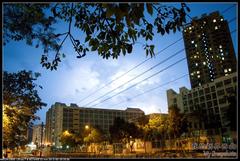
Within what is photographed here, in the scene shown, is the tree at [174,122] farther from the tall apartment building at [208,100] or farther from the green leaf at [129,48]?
the green leaf at [129,48]

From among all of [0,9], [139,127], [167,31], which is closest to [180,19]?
[167,31]

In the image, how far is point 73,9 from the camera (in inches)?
109

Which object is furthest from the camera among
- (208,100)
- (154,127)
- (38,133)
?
(38,133)

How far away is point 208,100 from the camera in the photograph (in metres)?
60.1

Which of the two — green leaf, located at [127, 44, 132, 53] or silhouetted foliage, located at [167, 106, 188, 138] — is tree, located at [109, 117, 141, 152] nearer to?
silhouetted foliage, located at [167, 106, 188, 138]

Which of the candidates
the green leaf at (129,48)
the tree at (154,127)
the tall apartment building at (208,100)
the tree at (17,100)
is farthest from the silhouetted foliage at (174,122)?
the green leaf at (129,48)

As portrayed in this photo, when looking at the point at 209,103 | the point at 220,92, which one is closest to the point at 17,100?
the point at 220,92

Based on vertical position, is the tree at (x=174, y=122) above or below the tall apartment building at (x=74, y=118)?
below

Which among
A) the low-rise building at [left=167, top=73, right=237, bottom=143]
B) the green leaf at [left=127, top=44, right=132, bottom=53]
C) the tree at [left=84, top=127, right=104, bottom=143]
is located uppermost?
the low-rise building at [left=167, top=73, right=237, bottom=143]

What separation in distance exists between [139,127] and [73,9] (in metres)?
38.2

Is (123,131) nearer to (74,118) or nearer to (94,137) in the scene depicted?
(94,137)

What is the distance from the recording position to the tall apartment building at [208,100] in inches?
2004

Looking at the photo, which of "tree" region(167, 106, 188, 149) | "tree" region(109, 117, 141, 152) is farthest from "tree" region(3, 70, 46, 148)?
"tree" region(109, 117, 141, 152)

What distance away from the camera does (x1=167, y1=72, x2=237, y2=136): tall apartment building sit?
50.9m
